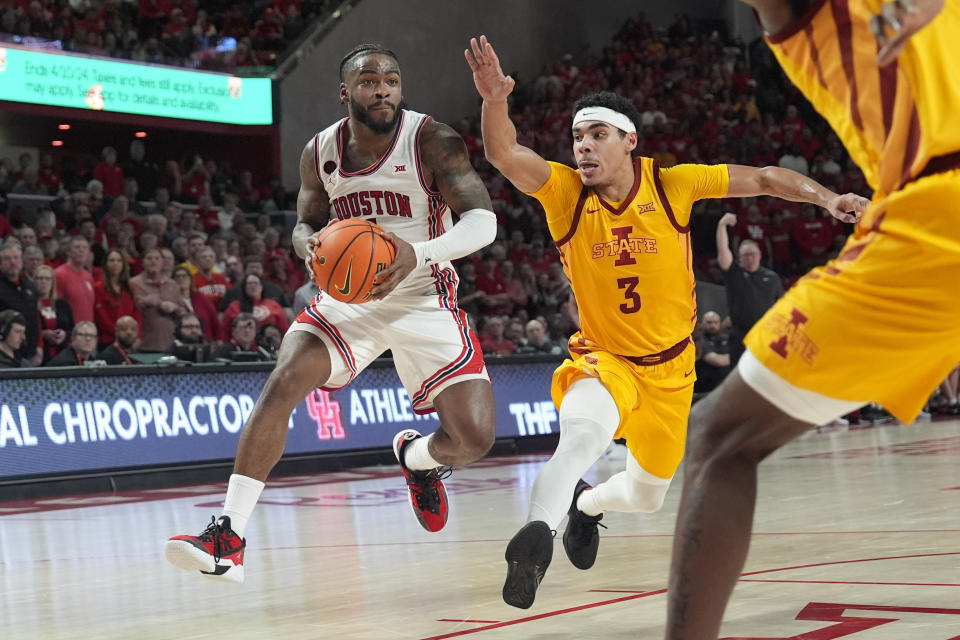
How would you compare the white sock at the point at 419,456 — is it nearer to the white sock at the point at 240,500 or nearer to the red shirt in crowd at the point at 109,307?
the white sock at the point at 240,500

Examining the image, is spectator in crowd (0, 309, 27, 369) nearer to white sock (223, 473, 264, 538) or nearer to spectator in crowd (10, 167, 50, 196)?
spectator in crowd (10, 167, 50, 196)

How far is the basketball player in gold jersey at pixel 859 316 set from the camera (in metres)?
2.22

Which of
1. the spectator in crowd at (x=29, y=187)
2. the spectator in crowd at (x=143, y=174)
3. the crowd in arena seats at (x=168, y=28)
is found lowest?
the spectator in crowd at (x=29, y=187)

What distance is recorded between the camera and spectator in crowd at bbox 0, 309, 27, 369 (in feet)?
30.8

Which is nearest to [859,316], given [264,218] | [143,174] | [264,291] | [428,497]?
Answer: [428,497]

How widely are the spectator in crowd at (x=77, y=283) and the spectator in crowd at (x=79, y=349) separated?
0.70 metres

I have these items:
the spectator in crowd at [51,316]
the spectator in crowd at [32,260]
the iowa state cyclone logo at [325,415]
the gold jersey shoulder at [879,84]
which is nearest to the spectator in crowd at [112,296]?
the spectator in crowd at [51,316]

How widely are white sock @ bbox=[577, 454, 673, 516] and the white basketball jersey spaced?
1.15 meters

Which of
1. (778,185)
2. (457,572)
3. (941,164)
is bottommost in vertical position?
(457,572)

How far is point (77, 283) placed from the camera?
10594mm

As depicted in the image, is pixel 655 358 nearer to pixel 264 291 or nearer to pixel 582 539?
pixel 582 539

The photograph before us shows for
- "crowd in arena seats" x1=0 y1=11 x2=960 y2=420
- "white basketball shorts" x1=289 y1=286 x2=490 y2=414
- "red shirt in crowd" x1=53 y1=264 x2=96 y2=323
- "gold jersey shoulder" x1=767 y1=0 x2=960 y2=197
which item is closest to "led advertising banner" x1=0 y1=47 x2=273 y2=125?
"crowd in arena seats" x1=0 y1=11 x2=960 y2=420

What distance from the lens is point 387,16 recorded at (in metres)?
20.9

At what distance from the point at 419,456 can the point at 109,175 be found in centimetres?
1069
